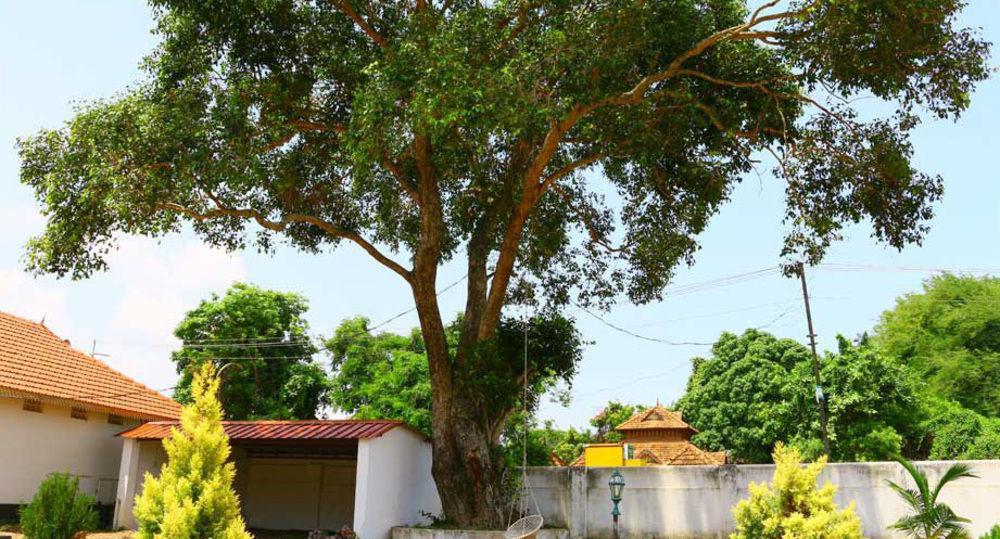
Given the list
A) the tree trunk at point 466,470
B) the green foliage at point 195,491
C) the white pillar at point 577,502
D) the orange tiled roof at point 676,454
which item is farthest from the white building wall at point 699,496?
the orange tiled roof at point 676,454

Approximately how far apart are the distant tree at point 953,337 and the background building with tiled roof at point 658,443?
970 cm

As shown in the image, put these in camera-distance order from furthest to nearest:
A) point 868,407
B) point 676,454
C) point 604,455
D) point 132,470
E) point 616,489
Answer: point 676,454
point 604,455
point 868,407
point 132,470
point 616,489

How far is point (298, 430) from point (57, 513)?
4.70m

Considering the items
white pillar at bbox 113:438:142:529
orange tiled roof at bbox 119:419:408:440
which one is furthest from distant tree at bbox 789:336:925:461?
white pillar at bbox 113:438:142:529

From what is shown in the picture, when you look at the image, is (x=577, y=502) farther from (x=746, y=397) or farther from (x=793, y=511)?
(x=746, y=397)

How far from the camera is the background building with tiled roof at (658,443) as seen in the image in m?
27.7

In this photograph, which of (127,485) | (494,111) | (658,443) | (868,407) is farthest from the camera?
(658,443)

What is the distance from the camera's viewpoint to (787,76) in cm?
1263

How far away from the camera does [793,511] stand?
1086cm

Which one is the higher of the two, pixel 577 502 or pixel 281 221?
pixel 281 221

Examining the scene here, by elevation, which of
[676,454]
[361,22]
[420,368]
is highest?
[361,22]

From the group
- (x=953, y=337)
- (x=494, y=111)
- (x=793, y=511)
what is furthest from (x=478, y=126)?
(x=953, y=337)

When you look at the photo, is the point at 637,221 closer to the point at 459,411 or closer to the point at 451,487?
the point at 459,411

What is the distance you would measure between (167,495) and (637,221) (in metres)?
11.4
